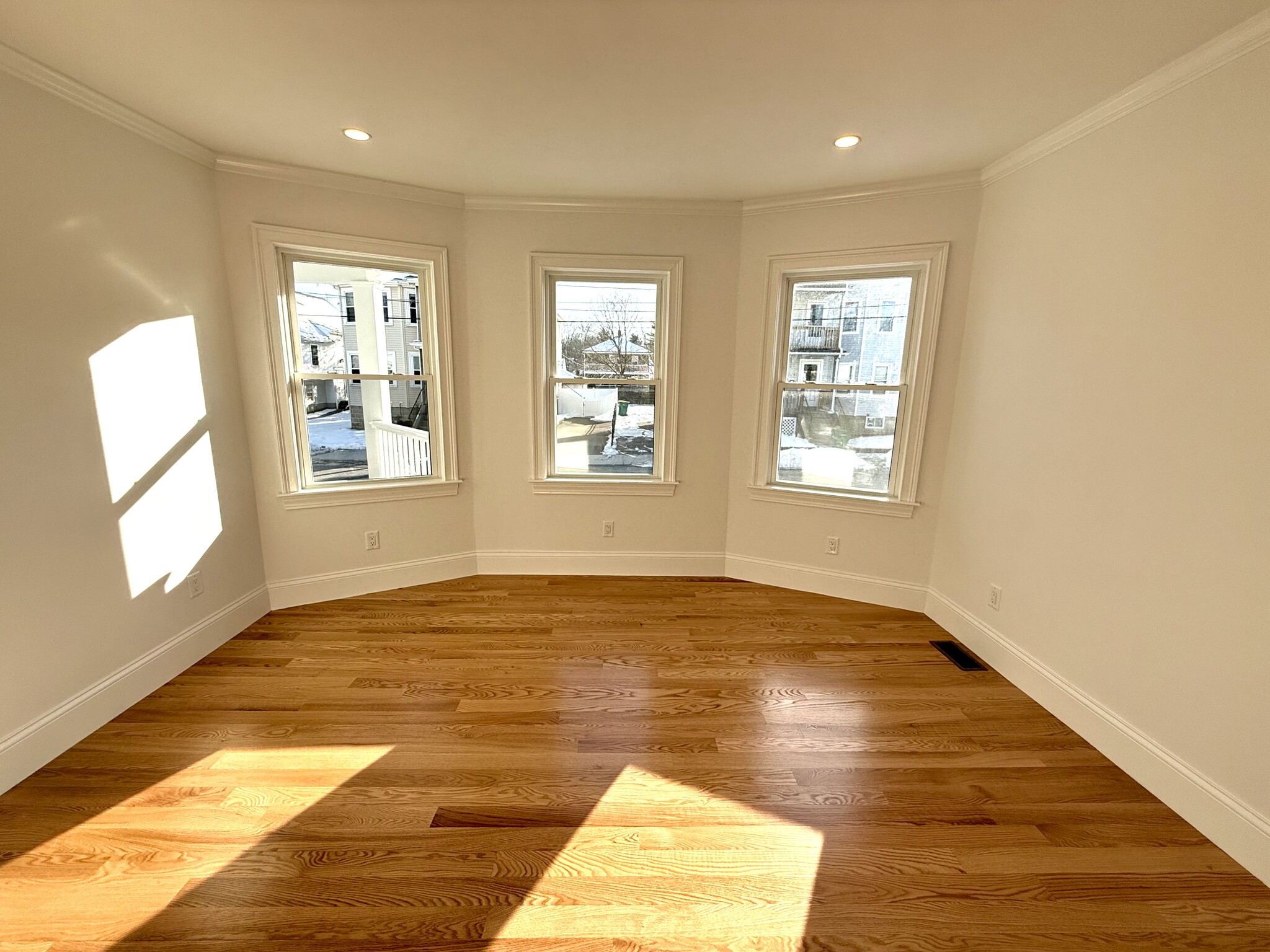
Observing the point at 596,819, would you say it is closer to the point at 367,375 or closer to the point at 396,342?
the point at 367,375

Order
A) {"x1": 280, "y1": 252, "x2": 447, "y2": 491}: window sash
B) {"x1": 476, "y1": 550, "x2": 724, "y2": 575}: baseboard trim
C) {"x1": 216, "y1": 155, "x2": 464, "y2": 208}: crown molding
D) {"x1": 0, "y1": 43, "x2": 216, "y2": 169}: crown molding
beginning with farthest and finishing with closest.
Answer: {"x1": 476, "y1": 550, "x2": 724, "y2": 575}: baseboard trim, {"x1": 280, "y1": 252, "x2": 447, "y2": 491}: window sash, {"x1": 216, "y1": 155, "x2": 464, "y2": 208}: crown molding, {"x1": 0, "y1": 43, "x2": 216, "y2": 169}: crown molding

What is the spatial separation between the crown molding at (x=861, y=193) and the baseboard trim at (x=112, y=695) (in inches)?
152

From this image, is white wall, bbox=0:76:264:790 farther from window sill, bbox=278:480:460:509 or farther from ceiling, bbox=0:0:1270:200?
window sill, bbox=278:480:460:509

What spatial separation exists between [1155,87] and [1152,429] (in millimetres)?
1222

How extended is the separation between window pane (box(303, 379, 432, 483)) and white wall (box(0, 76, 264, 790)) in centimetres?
80

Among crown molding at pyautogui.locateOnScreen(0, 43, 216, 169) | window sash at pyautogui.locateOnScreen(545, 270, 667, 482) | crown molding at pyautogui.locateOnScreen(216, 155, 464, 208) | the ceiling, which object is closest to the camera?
the ceiling

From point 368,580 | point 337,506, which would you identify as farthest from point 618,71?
point 368,580

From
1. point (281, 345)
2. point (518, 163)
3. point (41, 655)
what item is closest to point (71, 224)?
point (281, 345)

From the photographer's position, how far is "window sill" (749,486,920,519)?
→ 3.21 meters

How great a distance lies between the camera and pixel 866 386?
3.20m

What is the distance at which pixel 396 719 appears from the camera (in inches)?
86.3

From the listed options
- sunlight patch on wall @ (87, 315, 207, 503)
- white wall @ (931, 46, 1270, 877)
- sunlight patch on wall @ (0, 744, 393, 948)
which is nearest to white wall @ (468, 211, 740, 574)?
sunlight patch on wall @ (87, 315, 207, 503)

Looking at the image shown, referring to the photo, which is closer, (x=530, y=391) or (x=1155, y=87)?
(x=1155, y=87)

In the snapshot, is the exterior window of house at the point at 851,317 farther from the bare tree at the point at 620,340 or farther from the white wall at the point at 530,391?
the bare tree at the point at 620,340
